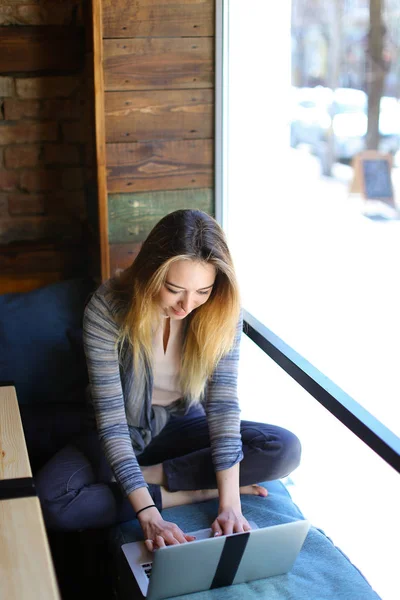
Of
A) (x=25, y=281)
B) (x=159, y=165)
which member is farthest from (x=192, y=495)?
(x=25, y=281)

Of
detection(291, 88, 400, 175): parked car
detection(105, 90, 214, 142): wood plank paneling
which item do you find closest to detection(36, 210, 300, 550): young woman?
detection(291, 88, 400, 175): parked car

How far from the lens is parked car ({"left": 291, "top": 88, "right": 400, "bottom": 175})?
5.36 feet

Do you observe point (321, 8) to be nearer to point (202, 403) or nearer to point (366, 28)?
point (366, 28)

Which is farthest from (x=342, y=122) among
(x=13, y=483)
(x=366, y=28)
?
(x=13, y=483)

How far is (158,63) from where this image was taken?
2.74 meters

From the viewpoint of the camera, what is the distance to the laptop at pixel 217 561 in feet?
5.24

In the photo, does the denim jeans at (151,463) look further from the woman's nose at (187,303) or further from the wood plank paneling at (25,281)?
the wood plank paneling at (25,281)

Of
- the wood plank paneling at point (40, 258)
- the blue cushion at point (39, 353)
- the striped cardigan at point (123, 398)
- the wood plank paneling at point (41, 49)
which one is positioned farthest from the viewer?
the wood plank paneling at point (40, 258)

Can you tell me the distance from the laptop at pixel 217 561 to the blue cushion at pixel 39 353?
3.17 ft

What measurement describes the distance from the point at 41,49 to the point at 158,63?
0.60 metres

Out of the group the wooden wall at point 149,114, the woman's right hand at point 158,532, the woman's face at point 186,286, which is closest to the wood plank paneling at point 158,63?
the wooden wall at point 149,114

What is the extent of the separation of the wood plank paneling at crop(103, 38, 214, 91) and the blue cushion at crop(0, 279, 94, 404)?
2.91 feet

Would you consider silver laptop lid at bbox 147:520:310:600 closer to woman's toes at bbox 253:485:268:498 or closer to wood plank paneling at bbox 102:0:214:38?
woman's toes at bbox 253:485:268:498

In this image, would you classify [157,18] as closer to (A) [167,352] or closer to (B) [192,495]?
(A) [167,352]
